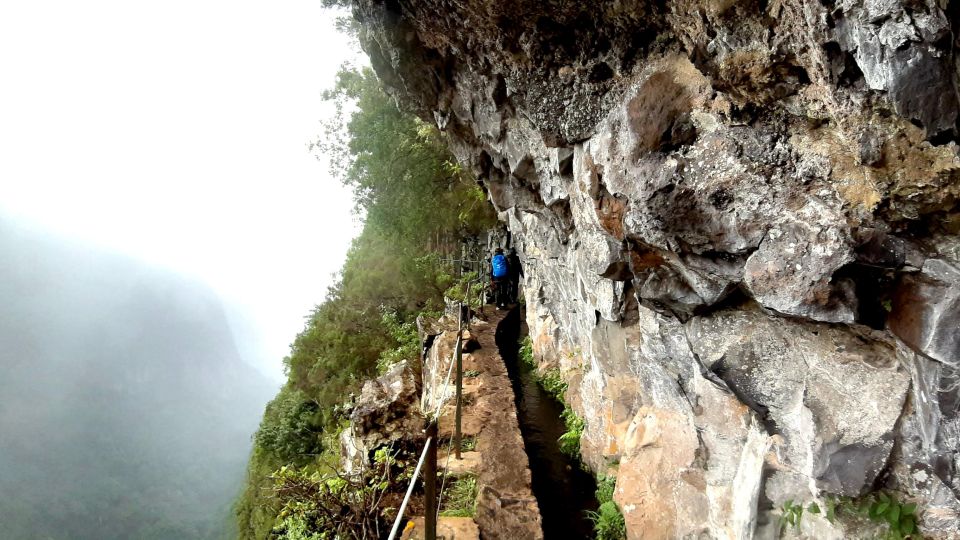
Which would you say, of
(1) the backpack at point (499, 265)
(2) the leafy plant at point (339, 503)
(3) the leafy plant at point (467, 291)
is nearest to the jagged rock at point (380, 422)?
(2) the leafy plant at point (339, 503)

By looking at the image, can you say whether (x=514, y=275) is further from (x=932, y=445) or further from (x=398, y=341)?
(x=932, y=445)

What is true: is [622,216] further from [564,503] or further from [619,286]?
[564,503]

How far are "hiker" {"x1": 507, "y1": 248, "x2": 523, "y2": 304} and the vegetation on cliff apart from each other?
5.52ft

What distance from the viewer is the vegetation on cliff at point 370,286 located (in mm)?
14211

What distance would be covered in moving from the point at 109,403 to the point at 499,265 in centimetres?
5617

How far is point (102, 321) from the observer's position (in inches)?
2302

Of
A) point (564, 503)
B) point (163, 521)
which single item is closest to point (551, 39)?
point (564, 503)

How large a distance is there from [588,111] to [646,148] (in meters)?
0.98

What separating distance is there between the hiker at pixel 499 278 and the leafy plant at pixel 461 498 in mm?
8498

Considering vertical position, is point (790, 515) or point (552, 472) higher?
point (552, 472)

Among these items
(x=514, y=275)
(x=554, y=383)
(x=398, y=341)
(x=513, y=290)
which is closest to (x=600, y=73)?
(x=554, y=383)

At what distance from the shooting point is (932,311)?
7.98 feet

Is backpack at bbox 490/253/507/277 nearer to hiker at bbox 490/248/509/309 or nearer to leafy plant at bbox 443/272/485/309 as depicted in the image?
hiker at bbox 490/248/509/309

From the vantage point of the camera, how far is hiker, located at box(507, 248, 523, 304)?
15380mm
